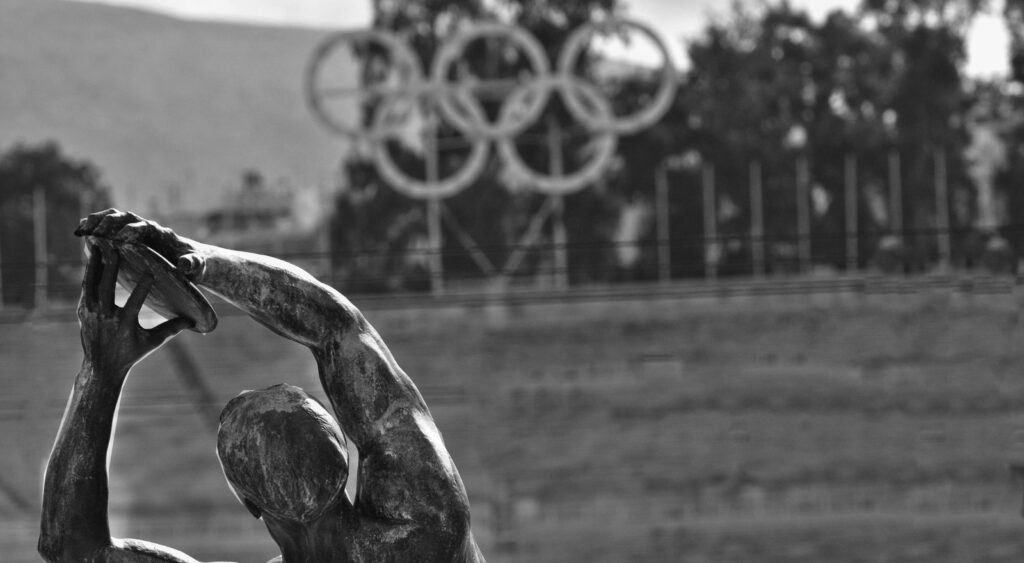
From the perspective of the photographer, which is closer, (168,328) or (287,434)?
(287,434)

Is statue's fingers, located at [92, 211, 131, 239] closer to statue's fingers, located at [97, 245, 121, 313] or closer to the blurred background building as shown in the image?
statue's fingers, located at [97, 245, 121, 313]

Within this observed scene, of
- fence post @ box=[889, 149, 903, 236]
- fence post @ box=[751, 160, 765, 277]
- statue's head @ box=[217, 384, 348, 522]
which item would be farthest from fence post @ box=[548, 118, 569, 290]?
statue's head @ box=[217, 384, 348, 522]

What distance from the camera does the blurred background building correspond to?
15.0 meters

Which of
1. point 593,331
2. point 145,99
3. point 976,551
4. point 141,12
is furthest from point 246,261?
point 141,12

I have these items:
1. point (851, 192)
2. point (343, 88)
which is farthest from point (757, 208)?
Result: point (343, 88)

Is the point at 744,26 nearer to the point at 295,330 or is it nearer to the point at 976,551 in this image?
the point at 976,551

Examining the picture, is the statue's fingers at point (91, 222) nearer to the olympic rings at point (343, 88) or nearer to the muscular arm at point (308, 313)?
the muscular arm at point (308, 313)

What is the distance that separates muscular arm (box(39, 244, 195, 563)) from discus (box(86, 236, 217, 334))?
0.04 m

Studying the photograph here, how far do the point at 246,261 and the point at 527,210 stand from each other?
38919 mm

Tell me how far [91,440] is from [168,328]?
272mm

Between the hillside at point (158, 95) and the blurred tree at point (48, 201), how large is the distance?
7002 centimetres

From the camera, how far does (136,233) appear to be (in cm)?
321

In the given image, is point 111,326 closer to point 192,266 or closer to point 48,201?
point 192,266

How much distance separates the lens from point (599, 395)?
18.5 m
